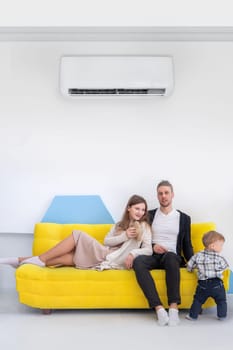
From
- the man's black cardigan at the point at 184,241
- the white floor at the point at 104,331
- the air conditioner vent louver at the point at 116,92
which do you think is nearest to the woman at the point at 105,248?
the man's black cardigan at the point at 184,241

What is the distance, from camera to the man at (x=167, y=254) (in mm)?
3963

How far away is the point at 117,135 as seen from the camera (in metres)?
5.13

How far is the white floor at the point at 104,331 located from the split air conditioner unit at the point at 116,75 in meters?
2.05

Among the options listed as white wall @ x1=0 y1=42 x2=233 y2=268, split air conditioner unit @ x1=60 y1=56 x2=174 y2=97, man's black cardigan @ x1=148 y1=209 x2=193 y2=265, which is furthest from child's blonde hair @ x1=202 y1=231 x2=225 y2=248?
split air conditioner unit @ x1=60 y1=56 x2=174 y2=97

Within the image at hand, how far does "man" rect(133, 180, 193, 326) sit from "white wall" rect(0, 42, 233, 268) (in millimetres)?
482

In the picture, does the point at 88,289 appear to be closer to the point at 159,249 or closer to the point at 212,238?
the point at 159,249

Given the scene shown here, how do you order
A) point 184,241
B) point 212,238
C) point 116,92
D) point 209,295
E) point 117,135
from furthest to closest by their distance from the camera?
1. point 117,135
2. point 116,92
3. point 184,241
4. point 212,238
5. point 209,295

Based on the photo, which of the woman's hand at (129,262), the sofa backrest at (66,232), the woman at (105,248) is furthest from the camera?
the sofa backrest at (66,232)

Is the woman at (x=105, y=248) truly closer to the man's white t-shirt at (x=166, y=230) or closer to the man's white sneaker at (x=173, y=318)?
the man's white t-shirt at (x=166, y=230)

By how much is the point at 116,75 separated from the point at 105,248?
5.36ft

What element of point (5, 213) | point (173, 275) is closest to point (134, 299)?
point (173, 275)
